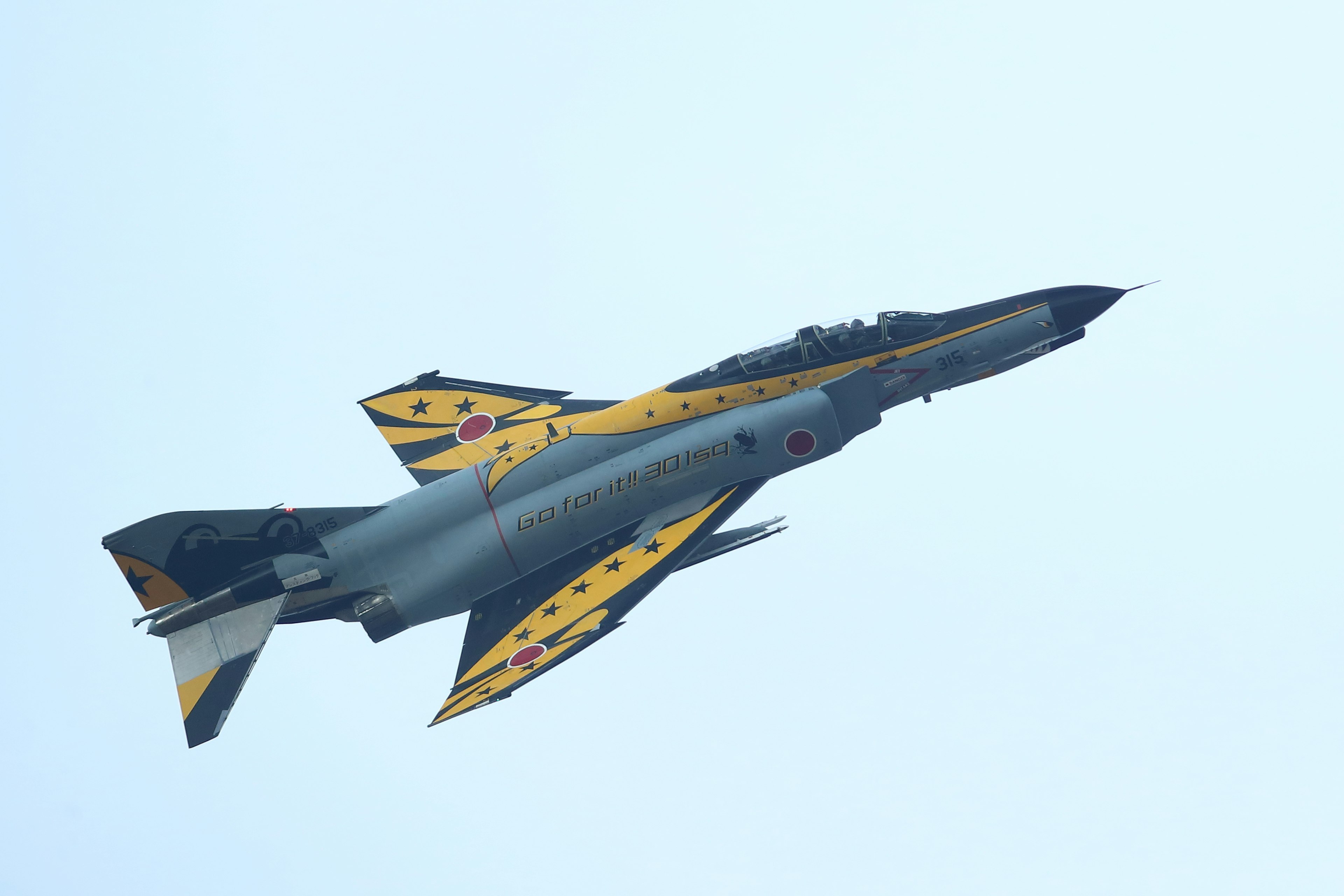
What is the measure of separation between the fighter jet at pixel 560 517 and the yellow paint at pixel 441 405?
3.50 m

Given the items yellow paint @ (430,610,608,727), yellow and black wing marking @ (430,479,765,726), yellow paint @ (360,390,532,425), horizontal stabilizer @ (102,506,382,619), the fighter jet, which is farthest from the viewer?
yellow paint @ (360,390,532,425)

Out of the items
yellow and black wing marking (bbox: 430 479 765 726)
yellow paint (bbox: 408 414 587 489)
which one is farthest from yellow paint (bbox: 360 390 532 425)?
yellow and black wing marking (bbox: 430 479 765 726)

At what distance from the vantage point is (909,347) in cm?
2786

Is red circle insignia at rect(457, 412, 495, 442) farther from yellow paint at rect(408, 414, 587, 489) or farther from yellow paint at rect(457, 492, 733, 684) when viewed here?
yellow paint at rect(457, 492, 733, 684)

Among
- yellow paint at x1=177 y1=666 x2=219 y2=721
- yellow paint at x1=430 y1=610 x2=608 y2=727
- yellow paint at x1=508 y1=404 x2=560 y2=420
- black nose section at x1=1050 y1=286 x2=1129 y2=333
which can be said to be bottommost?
yellow paint at x1=430 y1=610 x2=608 y2=727

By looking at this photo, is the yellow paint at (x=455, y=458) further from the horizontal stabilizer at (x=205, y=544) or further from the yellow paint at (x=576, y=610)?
the yellow paint at (x=576, y=610)

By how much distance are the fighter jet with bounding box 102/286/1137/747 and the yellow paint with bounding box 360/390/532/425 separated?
350 centimetres

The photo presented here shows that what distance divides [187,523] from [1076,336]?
18.7m

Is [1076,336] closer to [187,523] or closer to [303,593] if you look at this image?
[303,593]

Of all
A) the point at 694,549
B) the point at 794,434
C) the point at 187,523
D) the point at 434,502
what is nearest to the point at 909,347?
the point at 794,434

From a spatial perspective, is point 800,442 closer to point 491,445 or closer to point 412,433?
A: point 491,445

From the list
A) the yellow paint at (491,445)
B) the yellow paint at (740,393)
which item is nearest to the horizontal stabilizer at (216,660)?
the yellow paint at (491,445)

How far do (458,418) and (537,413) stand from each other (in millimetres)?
1931

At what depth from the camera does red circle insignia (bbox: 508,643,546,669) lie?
2673 cm
